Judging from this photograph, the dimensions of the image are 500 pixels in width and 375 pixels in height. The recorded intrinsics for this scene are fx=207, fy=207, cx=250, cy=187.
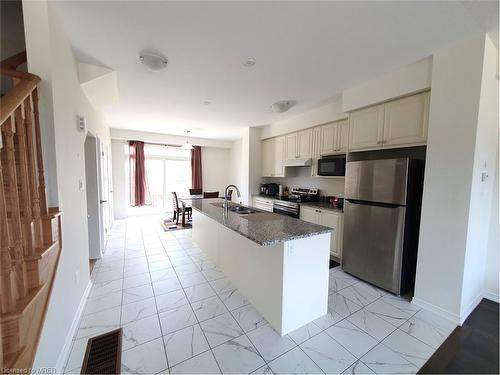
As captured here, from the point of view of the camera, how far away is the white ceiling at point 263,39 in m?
1.56

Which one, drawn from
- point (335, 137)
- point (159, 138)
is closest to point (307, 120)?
point (335, 137)

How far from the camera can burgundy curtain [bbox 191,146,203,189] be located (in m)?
7.11

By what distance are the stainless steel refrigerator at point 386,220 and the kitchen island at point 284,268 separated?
0.93 metres

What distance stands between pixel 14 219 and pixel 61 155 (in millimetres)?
843

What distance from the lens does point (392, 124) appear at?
2580mm

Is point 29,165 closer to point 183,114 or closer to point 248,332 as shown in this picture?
point 248,332

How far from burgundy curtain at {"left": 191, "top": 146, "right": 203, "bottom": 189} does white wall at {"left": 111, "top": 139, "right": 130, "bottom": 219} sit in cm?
197

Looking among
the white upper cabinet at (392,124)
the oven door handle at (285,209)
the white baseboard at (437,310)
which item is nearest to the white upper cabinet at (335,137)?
the white upper cabinet at (392,124)

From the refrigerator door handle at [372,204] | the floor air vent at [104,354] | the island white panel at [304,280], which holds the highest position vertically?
the refrigerator door handle at [372,204]

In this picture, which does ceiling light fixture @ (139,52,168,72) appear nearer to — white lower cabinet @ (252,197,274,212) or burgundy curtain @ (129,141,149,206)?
white lower cabinet @ (252,197,274,212)

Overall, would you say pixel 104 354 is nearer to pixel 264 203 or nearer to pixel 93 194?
pixel 93 194

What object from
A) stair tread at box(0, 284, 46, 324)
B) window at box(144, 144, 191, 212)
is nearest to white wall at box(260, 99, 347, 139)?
window at box(144, 144, 191, 212)

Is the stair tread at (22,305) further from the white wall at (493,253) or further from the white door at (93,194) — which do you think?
the white wall at (493,253)

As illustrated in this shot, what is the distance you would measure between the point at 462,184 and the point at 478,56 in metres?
1.15
